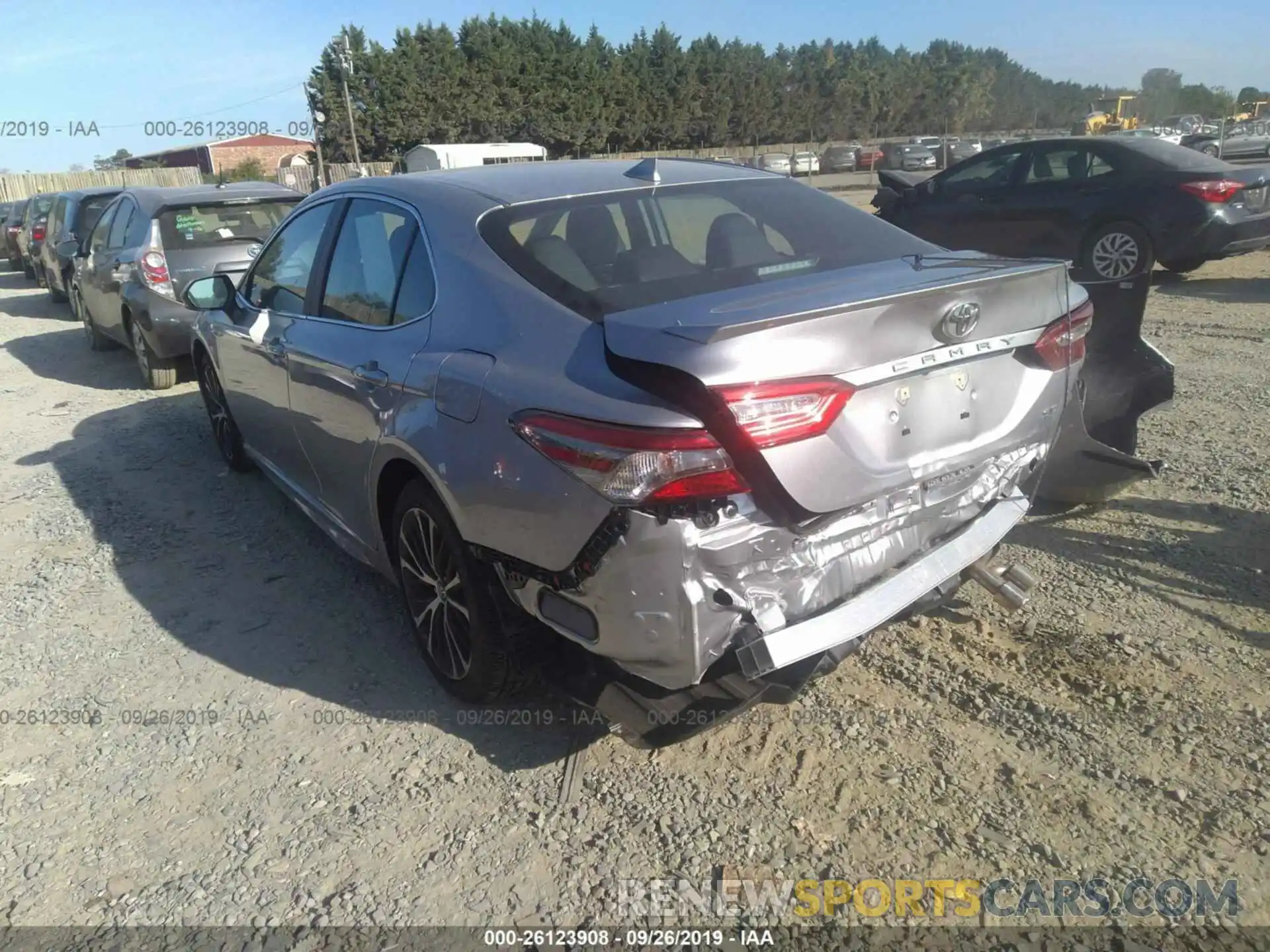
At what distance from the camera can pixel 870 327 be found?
2.45 meters

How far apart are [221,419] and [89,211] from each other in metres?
10.8

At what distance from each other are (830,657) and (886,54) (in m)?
93.0

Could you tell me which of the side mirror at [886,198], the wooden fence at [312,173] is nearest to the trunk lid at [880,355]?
the side mirror at [886,198]

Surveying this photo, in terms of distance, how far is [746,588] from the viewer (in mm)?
2441

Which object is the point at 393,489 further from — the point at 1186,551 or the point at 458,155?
the point at 458,155

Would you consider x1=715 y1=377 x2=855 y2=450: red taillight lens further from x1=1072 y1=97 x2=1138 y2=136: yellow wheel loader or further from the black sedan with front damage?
x1=1072 y1=97 x2=1138 y2=136: yellow wheel loader

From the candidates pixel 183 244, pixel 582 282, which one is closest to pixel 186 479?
pixel 183 244

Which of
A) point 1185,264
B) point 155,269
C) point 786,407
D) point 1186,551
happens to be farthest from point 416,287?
point 1185,264

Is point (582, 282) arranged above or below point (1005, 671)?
above

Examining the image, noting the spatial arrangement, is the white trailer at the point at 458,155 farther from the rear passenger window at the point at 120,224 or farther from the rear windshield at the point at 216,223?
the rear windshield at the point at 216,223

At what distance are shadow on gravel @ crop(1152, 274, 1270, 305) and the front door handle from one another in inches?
352

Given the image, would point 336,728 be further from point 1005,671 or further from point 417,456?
point 1005,671

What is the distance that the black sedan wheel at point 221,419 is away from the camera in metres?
5.88

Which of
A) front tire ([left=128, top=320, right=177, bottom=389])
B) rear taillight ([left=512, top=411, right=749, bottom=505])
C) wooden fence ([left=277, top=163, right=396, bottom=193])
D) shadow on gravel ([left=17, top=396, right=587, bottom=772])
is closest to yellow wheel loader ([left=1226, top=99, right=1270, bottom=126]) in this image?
wooden fence ([left=277, top=163, right=396, bottom=193])
